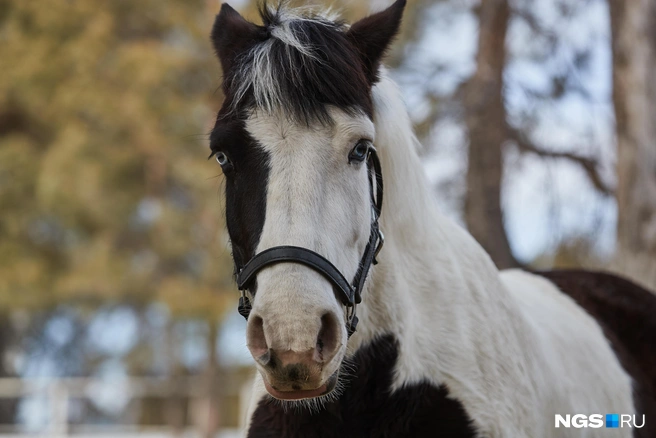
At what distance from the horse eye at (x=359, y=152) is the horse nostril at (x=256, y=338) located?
2.16 feet

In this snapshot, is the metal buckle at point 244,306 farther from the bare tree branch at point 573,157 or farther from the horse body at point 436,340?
the bare tree branch at point 573,157

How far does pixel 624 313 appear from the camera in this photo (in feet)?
14.1

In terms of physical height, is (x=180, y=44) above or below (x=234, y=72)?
above

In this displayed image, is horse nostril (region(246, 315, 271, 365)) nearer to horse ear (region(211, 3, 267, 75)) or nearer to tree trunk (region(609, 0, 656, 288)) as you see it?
horse ear (region(211, 3, 267, 75))

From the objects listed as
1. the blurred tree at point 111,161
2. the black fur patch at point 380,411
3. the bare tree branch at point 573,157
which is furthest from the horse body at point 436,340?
the blurred tree at point 111,161

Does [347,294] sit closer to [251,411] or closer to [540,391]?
[251,411]

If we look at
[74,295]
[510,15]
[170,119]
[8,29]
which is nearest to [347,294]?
[510,15]

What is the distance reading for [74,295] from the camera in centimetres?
1592

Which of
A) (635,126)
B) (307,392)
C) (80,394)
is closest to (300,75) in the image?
(307,392)

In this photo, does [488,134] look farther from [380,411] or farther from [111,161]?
[111,161]

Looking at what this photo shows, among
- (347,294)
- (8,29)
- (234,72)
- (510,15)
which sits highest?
(8,29)

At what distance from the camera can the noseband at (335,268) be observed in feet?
7.30

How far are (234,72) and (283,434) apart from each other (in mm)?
1353

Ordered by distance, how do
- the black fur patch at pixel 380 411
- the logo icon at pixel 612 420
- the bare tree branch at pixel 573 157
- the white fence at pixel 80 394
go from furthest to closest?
1. the white fence at pixel 80 394
2. the bare tree branch at pixel 573 157
3. the logo icon at pixel 612 420
4. the black fur patch at pixel 380 411
